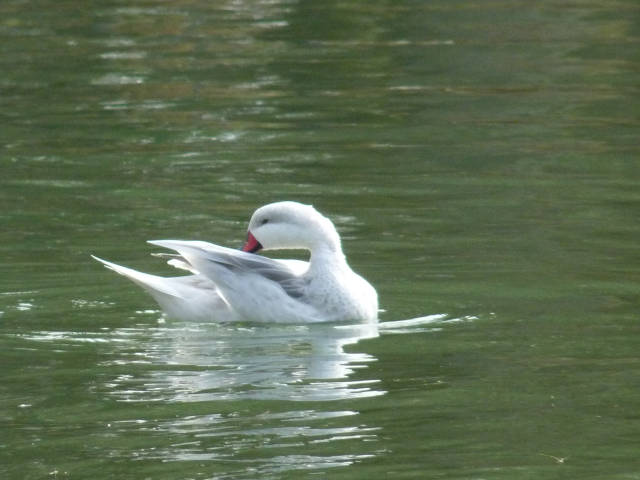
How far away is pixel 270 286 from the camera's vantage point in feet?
32.2

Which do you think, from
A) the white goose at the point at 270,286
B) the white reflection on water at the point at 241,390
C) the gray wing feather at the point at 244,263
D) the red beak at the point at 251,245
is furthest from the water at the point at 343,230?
the red beak at the point at 251,245

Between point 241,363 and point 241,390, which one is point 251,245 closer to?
point 241,363

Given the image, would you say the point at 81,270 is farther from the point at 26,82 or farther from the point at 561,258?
the point at 26,82

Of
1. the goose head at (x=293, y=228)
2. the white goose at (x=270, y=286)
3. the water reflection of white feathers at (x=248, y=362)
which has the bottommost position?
the water reflection of white feathers at (x=248, y=362)

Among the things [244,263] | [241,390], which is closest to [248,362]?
[241,390]

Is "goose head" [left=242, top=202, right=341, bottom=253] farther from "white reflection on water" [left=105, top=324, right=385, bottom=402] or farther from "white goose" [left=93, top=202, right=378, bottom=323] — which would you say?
"white reflection on water" [left=105, top=324, right=385, bottom=402]

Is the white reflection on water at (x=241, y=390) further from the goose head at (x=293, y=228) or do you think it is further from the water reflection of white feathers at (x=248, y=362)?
the goose head at (x=293, y=228)

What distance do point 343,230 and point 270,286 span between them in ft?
8.84

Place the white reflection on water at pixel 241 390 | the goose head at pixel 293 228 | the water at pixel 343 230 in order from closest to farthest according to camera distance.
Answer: the white reflection on water at pixel 241 390, the water at pixel 343 230, the goose head at pixel 293 228

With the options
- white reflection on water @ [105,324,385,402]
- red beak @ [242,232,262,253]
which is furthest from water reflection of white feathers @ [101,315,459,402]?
red beak @ [242,232,262,253]

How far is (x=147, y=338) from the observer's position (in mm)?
9469

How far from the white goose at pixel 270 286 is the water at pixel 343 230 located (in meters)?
0.14

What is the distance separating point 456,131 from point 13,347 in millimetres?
7714

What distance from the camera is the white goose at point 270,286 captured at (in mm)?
9758
